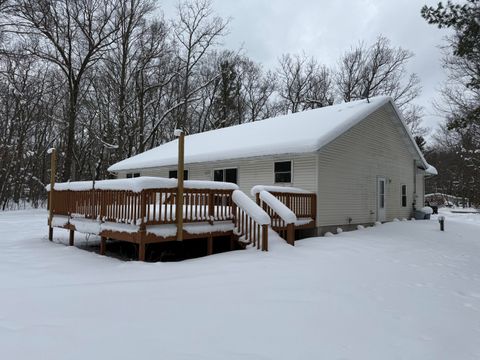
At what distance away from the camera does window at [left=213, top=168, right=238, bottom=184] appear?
14.5m

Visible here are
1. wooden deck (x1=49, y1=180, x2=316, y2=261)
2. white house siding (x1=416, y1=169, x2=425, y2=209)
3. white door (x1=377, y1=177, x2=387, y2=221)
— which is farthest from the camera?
white house siding (x1=416, y1=169, x2=425, y2=209)

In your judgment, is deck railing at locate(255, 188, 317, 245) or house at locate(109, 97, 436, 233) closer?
deck railing at locate(255, 188, 317, 245)

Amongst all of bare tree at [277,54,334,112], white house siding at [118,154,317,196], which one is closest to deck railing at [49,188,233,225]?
white house siding at [118,154,317,196]

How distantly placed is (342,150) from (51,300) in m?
10.6

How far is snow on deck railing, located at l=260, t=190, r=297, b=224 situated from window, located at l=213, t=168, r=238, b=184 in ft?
16.1

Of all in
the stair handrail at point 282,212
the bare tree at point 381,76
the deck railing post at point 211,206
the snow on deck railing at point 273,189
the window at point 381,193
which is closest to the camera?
the deck railing post at point 211,206

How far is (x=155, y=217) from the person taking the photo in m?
7.43

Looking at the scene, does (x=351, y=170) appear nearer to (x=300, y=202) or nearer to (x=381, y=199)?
(x=381, y=199)

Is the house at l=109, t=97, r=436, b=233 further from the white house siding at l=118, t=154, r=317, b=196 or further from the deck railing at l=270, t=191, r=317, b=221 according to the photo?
the deck railing at l=270, t=191, r=317, b=221

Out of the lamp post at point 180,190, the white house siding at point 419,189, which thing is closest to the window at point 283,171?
the lamp post at point 180,190

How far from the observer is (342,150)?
12.9m

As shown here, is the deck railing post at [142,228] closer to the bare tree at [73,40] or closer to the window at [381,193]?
the window at [381,193]

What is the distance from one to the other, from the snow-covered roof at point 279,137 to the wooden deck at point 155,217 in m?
2.49

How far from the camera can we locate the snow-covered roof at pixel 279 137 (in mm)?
11883
